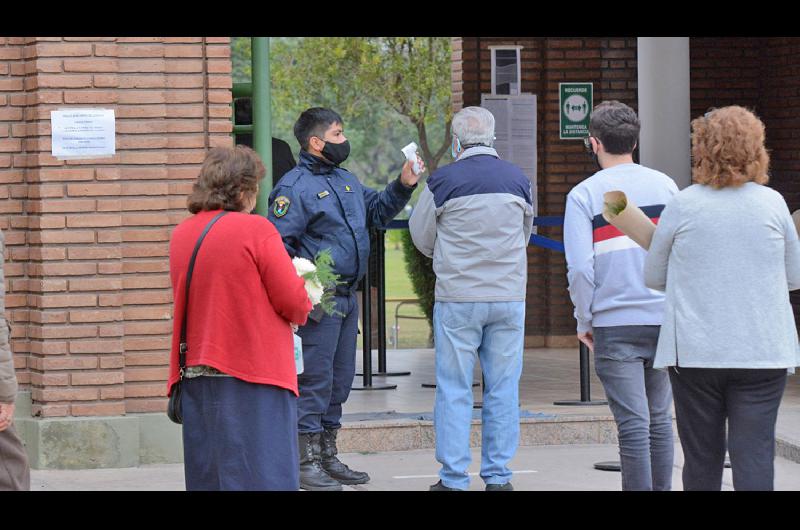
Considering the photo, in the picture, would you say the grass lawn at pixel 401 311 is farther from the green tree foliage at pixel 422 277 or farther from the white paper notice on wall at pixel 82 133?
the white paper notice on wall at pixel 82 133

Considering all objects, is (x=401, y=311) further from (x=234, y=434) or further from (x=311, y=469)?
(x=234, y=434)

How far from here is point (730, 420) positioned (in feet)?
16.8

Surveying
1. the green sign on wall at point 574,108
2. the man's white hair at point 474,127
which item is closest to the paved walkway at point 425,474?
the man's white hair at point 474,127

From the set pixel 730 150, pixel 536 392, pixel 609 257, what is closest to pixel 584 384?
pixel 536 392

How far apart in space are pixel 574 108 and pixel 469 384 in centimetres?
669

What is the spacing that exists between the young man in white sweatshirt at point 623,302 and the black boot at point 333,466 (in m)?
1.82

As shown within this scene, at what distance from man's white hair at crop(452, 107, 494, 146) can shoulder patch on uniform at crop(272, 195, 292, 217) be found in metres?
0.92

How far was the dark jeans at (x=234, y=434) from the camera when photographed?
5.10m

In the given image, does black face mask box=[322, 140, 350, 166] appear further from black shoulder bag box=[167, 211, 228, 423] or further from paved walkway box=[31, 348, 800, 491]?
black shoulder bag box=[167, 211, 228, 423]

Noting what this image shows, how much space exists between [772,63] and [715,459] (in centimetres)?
843

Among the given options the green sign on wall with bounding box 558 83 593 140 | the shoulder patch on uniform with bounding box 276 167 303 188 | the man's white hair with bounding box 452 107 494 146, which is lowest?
the shoulder patch on uniform with bounding box 276 167 303 188

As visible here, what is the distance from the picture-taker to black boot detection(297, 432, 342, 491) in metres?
7.04

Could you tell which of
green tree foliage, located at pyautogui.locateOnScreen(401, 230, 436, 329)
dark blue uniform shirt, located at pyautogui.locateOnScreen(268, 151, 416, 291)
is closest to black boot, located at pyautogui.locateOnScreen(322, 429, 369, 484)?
dark blue uniform shirt, located at pyautogui.locateOnScreen(268, 151, 416, 291)
